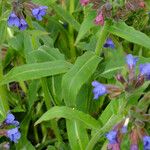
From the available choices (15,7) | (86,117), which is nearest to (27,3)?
(15,7)

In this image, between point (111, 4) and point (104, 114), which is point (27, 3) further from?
point (104, 114)

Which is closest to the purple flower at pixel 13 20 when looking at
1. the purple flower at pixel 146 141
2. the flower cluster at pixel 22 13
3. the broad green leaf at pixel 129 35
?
the flower cluster at pixel 22 13

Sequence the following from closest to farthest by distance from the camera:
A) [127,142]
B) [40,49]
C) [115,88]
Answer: [115,88] < [127,142] < [40,49]

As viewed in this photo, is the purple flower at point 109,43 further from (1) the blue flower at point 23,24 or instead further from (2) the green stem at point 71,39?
(1) the blue flower at point 23,24

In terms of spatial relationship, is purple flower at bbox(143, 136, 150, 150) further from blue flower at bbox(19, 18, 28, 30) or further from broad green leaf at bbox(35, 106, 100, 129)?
blue flower at bbox(19, 18, 28, 30)

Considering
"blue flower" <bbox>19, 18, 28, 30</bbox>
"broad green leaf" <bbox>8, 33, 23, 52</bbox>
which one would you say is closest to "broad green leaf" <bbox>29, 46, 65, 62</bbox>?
"broad green leaf" <bbox>8, 33, 23, 52</bbox>

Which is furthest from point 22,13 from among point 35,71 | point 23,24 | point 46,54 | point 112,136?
point 112,136
